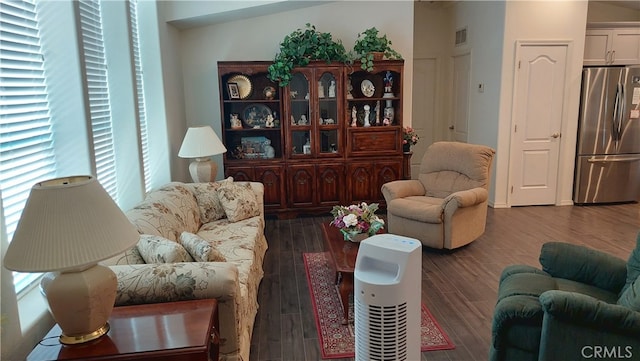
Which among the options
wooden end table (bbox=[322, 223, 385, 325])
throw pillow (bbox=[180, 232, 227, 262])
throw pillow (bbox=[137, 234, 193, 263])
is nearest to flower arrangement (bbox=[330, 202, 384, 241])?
wooden end table (bbox=[322, 223, 385, 325])

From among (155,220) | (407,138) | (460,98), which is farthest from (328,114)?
(155,220)

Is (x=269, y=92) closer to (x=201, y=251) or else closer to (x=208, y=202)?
(x=208, y=202)

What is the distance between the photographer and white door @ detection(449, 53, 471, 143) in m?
6.56

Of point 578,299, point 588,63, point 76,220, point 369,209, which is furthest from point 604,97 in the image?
point 76,220


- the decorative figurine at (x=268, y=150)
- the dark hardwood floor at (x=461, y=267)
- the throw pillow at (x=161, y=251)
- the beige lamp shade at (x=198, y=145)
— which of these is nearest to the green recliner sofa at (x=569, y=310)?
the dark hardwood floor at (x=461, y=267)

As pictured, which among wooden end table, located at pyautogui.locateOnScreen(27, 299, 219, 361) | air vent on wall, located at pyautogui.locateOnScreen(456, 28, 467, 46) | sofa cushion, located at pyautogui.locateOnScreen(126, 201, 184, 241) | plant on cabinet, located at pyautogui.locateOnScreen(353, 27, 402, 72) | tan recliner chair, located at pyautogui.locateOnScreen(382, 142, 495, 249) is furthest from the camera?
air vent on wall, located at pyautogui.locateOnScreen(456, 28, 467, 46)

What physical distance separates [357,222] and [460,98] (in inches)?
169

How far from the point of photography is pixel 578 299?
191cm

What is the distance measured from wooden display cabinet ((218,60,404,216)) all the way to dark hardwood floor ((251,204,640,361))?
16.6 inches

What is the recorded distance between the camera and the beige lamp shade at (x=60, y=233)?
1517mm

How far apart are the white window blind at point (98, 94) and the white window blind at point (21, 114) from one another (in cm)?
53

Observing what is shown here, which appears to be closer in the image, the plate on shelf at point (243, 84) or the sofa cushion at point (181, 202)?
the sofa cushion at point (181, 202)

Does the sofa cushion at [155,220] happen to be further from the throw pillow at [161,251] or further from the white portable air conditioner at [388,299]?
the white portable air conditioner at [388,299]

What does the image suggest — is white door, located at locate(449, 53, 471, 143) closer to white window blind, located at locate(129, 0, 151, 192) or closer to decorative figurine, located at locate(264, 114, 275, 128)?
decorative figurine, located at locate(264, 114, 275, 128)
